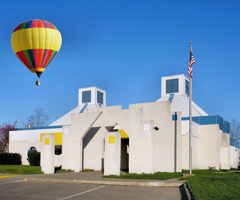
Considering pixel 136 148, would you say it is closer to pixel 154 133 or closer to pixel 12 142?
pixel 154 133

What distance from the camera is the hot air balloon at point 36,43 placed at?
885 inches

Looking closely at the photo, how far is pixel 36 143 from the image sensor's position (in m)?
36.5

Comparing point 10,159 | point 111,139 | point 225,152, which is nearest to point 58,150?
point 10,159

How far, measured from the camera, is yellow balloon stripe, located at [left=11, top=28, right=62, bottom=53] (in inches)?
882

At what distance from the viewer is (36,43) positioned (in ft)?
73.8

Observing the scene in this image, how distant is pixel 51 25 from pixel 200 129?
644 inches

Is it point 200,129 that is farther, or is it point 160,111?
A: point 200,129

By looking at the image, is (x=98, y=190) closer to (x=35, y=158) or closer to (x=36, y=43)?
(x=36, y=43)

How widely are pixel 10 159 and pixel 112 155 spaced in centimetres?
2129

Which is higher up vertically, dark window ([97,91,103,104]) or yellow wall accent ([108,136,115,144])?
dark window ([97,91,103,104])

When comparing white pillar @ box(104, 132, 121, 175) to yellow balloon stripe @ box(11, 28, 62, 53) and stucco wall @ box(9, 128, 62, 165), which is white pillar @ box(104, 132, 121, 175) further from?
stucco wall @ box(9, 128, 62, 165)

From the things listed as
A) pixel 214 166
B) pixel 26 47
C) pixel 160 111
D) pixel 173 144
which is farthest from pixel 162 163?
pixel 26 47

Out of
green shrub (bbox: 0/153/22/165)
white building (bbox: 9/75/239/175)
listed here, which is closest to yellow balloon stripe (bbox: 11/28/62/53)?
white building (bbox: 9/75/239/175)

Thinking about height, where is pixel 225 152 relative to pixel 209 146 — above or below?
below
